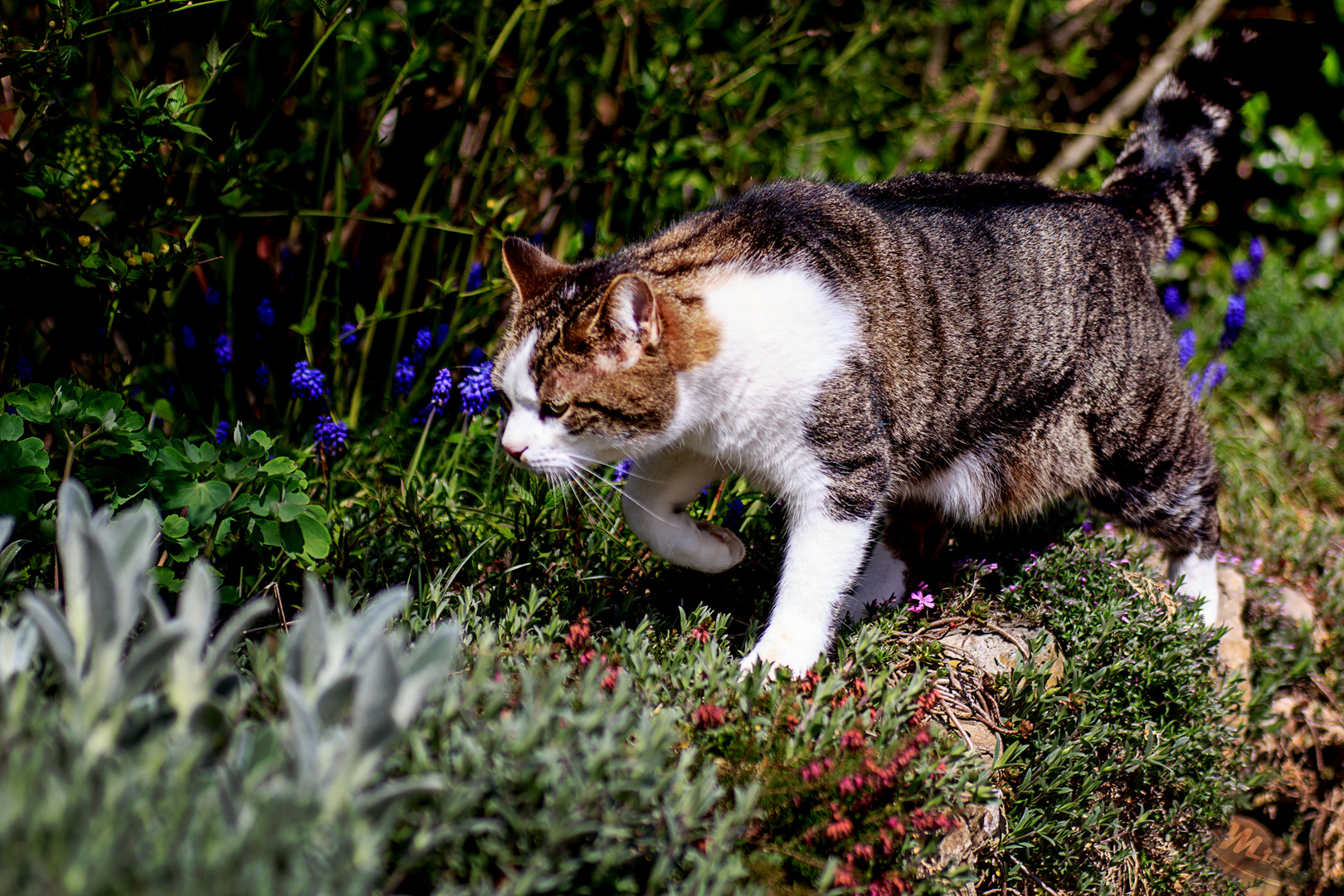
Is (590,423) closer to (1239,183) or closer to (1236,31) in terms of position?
(1236,31)

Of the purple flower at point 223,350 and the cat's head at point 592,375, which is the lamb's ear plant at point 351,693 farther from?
the purple flower at point 223,350

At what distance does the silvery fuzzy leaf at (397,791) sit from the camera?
4.04ft

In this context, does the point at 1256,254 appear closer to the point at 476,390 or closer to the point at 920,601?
the point at 920,601

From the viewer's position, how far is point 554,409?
234cm

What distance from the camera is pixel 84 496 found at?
153cm

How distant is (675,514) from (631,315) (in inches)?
22.6

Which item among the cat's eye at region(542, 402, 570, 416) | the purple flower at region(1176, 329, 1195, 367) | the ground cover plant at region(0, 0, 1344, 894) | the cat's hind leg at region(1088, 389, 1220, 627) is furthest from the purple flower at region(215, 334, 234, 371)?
the purple flower at region(1176, 329, 1195, 367)

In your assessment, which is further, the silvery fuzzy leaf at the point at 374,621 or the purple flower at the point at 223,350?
the purple flower at the point at 223,350

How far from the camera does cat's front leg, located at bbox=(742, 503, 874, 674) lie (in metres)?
2.29

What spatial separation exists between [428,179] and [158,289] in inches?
39.3

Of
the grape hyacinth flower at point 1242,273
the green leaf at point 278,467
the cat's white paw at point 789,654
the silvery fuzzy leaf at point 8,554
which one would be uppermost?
the grape hyacinth flower at point 1242,273

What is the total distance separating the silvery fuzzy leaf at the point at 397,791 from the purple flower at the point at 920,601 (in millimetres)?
1664

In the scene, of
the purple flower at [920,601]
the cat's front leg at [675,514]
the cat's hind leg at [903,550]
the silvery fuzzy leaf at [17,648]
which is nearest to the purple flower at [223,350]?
A: the cat's front leg at [675,514]

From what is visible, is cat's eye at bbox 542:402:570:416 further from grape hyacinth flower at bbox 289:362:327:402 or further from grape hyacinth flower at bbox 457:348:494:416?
grape hyacinth flower at bbox 289:362:327:402
